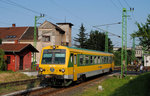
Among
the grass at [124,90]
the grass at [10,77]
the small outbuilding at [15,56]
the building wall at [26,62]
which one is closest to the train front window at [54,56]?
the grass at [124,90]

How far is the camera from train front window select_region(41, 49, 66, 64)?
1492cm

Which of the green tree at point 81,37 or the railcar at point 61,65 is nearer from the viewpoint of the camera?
the railcar at point 61,65

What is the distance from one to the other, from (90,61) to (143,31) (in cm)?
581

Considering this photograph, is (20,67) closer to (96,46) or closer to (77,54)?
(77,54)

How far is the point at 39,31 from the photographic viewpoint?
46906mm

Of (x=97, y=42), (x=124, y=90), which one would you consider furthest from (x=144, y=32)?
(x=97, y=42)

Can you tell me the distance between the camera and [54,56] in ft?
50.1

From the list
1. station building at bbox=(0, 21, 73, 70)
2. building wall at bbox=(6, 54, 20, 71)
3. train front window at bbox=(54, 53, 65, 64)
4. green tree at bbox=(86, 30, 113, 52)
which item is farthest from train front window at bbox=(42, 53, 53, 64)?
green tree at bbox=(86, 30, 113, 52)

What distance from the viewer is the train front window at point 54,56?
49.0 ft

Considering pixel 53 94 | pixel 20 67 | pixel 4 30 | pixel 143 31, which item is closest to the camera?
pixel 53 94

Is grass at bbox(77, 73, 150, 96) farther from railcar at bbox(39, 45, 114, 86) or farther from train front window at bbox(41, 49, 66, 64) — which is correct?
train front window at bbox(41, 49, 66, 64)

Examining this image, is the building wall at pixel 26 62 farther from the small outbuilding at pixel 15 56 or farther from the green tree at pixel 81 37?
the green tree at pixel 81 37

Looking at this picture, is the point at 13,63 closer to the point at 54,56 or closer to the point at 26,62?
the point at 26,62

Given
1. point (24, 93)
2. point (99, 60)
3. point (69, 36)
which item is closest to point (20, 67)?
point (99, 60)
